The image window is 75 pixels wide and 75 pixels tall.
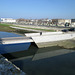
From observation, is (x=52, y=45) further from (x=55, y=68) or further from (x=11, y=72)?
(x=11, y=72)

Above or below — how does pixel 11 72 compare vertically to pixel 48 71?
above

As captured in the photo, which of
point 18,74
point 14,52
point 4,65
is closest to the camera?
point 18,74

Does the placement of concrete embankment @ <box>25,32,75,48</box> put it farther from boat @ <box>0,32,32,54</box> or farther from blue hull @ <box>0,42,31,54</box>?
blue hull @ <box>0,42,31,54</box>

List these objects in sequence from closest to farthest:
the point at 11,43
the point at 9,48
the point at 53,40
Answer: the point at 11,43
the point at 9,48
the point at 53,40

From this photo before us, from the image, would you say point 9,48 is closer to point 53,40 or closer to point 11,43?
point 11,43

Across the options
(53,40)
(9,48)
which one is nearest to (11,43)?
(9,48)

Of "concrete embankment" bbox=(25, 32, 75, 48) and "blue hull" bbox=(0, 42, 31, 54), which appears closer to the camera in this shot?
"blue hull" bbox=(0, 42, 31, 54)

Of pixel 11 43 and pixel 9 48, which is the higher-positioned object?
pixel 11 43

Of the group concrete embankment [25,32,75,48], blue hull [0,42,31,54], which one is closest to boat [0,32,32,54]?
blue hull [0,42,31,54]

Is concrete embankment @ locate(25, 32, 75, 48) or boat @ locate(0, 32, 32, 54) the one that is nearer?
boat @ locate(0, 32, 32, 54)

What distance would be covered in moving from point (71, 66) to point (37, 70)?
506 cm

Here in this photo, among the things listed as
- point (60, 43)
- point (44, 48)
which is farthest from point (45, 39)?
point (60, 43)

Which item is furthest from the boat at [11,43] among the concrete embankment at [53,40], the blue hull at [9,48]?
the concrete embankment at [53,40]

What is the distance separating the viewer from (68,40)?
92.3ft
